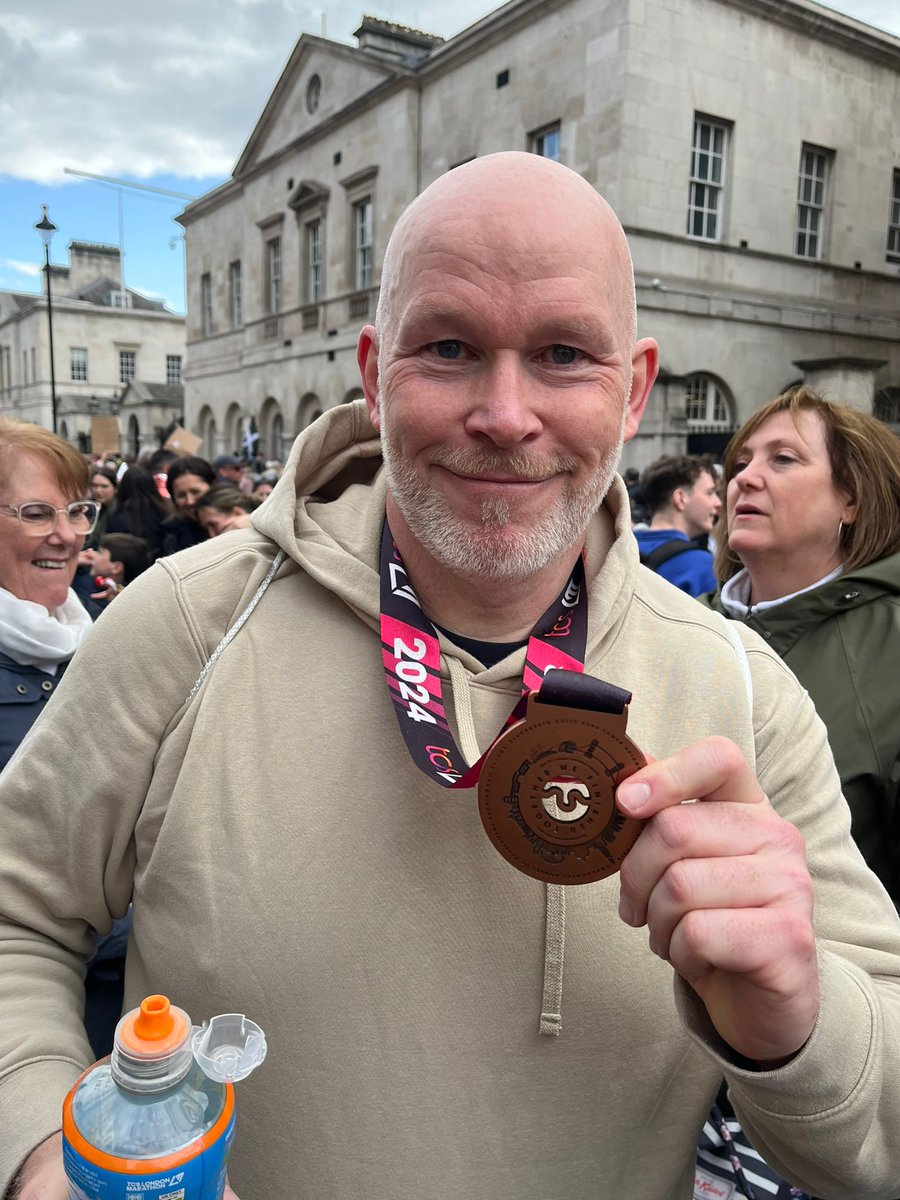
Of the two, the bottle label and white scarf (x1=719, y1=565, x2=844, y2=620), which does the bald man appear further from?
white scarf (x1=719, y1=565, x2=844, y2=620)

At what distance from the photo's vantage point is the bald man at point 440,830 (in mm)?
1350

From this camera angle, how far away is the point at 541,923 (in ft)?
4.58

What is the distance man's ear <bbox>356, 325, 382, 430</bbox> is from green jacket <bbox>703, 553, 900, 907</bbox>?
5.79 ft

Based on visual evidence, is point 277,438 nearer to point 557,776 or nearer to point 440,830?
point 440,830

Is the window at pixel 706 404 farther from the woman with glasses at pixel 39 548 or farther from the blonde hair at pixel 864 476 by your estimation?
the woman with glasses at pixel 39 548

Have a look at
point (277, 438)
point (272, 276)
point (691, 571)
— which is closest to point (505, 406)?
point (691, 571)

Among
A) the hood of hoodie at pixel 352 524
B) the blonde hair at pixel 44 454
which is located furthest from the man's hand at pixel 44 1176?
the blonde hair at pixel 44 454

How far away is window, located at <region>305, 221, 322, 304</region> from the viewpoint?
87.8 feet

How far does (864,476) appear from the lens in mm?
3098

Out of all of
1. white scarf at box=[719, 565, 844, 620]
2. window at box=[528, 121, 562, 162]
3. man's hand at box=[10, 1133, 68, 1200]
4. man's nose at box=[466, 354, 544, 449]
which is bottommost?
man's hand at box=[10, 1133, 68, 1200]

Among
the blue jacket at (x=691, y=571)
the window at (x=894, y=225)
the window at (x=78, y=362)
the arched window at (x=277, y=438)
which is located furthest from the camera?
the window at (x=78, y=362)

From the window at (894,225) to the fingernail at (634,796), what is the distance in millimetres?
23839

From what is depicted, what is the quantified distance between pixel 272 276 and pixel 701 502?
26477 millimetres

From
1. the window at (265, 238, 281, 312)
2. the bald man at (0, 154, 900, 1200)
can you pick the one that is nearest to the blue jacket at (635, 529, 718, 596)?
the bald man at (0, 154, 900, 1200)
